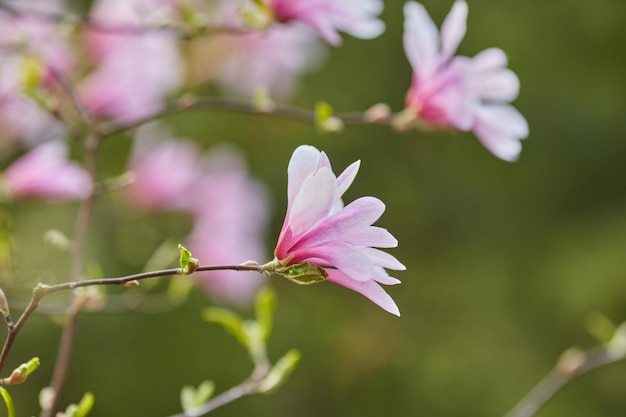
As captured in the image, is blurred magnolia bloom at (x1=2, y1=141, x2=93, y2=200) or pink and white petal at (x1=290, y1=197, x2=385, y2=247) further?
blurred magnolia bloom at (x1=2, y1=141, x2=93, y2=200)

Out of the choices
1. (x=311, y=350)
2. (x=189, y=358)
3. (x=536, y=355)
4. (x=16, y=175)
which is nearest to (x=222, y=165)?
(x=16, y=175)

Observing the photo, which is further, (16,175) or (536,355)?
(536,355)

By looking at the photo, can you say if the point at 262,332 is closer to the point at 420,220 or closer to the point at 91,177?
the point at 91,177

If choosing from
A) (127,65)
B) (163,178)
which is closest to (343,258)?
(127,65)

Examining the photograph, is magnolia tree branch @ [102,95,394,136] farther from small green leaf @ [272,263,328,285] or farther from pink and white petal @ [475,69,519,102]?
small green leaf @ [272,263,328,285]

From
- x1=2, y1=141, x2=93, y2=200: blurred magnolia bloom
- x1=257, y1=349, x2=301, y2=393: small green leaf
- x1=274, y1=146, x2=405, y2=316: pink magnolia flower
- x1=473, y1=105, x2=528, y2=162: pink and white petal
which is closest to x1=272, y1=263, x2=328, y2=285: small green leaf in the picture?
x1=274, y1=146, x2=405, y2=316: pink magnolia flower

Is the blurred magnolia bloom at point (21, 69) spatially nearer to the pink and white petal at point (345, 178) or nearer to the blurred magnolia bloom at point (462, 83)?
the blurred magnolia bloom at point (462, 83)
